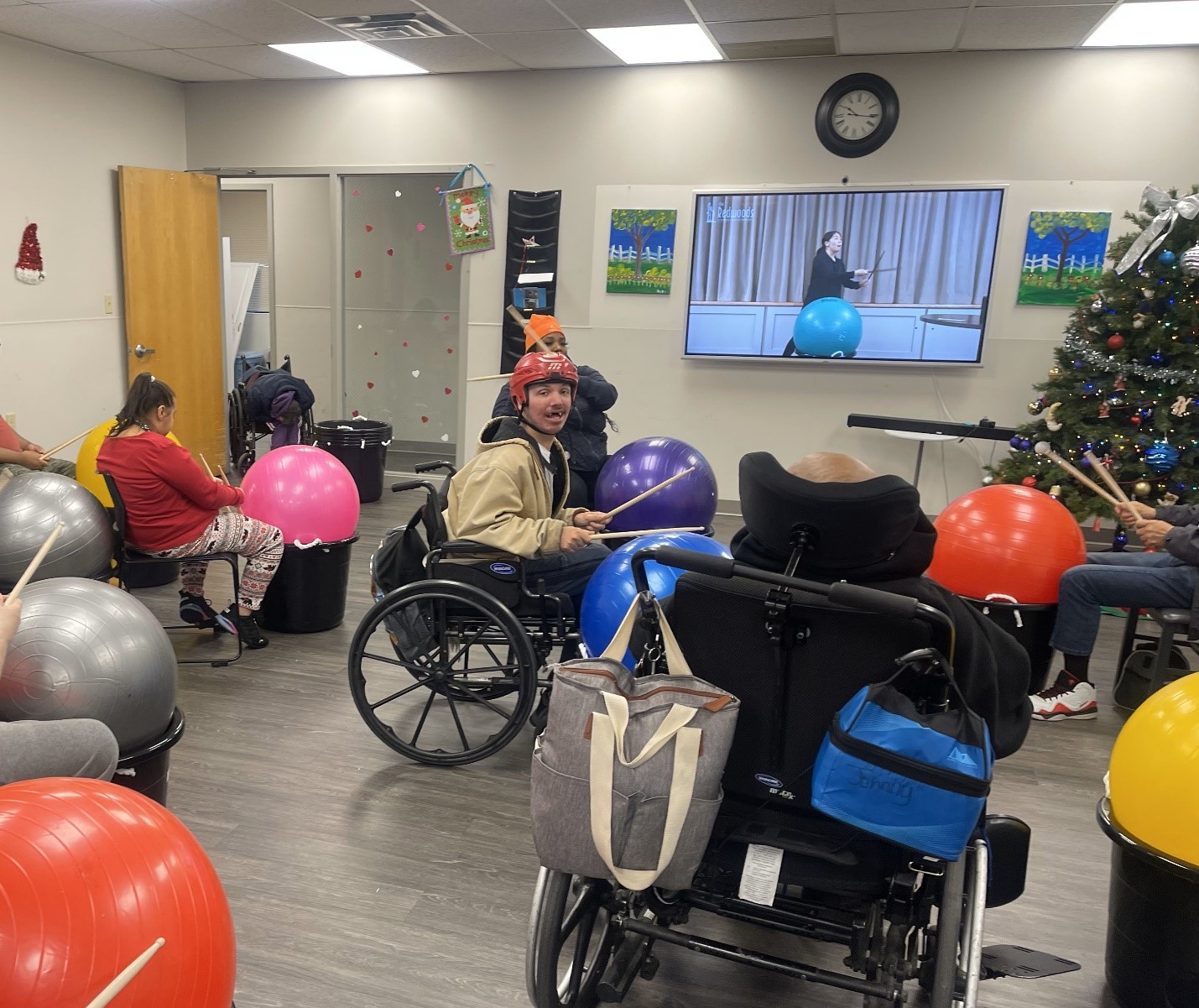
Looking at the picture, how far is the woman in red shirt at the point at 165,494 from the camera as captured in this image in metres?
3.29

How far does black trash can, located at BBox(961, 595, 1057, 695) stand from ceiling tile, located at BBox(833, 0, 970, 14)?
3007mm

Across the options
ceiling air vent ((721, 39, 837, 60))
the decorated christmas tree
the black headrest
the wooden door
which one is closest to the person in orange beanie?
the decorated christmas tree

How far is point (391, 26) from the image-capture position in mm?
5199

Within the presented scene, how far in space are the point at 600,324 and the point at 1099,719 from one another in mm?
4033

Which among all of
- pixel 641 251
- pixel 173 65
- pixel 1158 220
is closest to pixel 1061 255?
pixel 1158 220

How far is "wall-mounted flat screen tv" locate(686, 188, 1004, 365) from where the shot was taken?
554 centimetres

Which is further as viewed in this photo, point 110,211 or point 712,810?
point 110,211

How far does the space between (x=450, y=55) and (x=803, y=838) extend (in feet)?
18.2

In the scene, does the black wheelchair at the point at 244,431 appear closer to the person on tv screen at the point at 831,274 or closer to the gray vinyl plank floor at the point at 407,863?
the gray vinyl plank floor at the point at 407,863

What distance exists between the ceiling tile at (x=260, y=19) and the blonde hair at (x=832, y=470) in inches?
180

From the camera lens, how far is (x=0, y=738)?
1609mm

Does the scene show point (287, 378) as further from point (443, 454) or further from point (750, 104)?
point (750, 104)

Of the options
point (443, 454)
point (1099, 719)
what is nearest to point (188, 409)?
point (443, 454)

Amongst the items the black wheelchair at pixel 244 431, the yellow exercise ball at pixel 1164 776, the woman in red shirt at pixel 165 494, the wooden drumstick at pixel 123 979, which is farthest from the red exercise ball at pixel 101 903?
the black wheelchair at pixel 244 431
